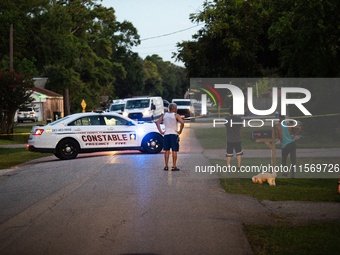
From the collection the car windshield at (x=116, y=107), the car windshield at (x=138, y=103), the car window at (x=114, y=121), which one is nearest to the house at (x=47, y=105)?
the car windshield at (x=116, y=107)

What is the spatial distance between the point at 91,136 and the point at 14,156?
14.3 feet

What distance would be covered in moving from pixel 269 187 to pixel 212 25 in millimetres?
14285

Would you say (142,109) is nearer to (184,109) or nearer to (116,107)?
(116,107)

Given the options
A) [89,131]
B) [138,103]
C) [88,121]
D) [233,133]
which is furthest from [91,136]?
[138,103]

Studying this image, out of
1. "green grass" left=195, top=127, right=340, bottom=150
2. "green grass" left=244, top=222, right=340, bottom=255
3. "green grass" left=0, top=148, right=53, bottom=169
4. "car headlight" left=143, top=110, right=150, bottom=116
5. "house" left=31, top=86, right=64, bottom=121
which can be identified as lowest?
"green grass" left=244, top=222, right=340, bottom=255

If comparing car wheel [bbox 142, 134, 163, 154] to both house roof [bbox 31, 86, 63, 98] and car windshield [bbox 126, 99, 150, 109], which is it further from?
house roof [bbox 31, 86, 63, 98]

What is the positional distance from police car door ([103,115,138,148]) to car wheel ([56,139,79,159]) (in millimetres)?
1226

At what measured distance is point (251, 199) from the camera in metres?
8.70

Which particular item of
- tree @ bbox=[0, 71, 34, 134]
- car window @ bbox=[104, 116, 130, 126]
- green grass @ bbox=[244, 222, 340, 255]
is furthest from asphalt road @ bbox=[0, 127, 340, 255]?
tree @ bbox=[0, 71, 34, 134]

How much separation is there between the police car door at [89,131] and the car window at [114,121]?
0.77 ft

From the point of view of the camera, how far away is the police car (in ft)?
49.6

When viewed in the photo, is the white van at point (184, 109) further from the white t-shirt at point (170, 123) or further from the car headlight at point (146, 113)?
the white t-shirt at point (170, 123)

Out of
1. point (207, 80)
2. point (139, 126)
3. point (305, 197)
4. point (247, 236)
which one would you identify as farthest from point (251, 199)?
point (207, 80)

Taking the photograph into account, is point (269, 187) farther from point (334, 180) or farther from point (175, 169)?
point (175, 169)
